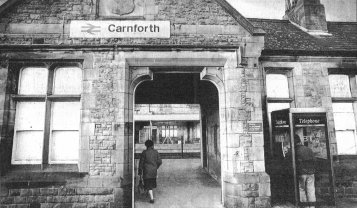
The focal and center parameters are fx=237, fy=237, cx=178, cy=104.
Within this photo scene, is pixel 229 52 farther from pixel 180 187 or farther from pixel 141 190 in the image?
pixel 141 190

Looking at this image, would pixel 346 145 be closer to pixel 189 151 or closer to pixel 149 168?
pixel 149 168

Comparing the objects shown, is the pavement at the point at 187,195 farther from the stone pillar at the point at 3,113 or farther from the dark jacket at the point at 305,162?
the stone pillar at the point at 3,113

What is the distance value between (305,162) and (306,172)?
259mm

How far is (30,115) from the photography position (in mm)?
6508

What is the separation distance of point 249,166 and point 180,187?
310 centimetres

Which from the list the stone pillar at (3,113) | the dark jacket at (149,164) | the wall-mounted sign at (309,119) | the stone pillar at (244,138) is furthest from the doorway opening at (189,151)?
the stone pillar at (3,113)

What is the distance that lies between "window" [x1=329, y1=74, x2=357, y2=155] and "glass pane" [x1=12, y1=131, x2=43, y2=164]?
9367 mm

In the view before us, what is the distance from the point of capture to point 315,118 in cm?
663

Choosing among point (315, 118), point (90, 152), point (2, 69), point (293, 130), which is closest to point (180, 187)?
point (90, 152)

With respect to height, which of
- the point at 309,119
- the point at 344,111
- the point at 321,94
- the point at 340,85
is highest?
the point at 340,85

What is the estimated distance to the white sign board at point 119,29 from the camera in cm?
659

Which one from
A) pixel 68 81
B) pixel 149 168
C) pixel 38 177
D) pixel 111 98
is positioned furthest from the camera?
pixel 149 168

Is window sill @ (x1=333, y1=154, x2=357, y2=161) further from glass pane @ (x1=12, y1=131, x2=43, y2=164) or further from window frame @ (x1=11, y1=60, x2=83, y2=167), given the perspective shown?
glass pane @ (x1=12, y1=131, x2=43, y2=164)

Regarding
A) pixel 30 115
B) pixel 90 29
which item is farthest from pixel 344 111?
pixel 30 115
